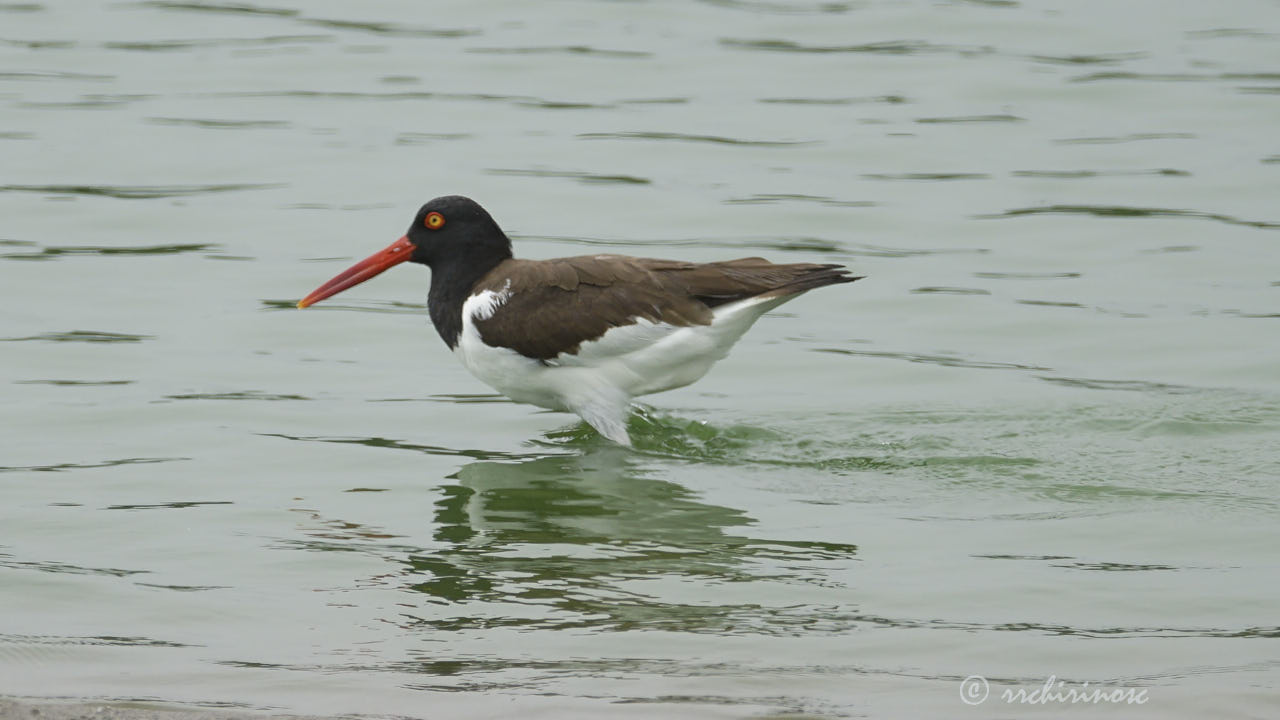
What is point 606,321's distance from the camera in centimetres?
825

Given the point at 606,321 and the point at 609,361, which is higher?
the point at 606,321

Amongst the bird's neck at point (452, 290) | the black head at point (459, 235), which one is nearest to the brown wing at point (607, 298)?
the bird's neck at point (452, 290)

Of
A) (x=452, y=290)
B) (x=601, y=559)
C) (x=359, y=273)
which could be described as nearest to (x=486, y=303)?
(x=452, y=290)

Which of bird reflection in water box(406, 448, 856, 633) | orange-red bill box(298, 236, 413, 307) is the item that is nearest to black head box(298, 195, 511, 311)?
orange-red bill box(298, 236, 413, 307)

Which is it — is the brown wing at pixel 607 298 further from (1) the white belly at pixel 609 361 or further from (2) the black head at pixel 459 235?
(2) the black head at pixel 459 235

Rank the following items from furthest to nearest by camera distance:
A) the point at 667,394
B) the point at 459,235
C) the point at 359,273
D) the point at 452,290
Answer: the point at 667,394, the point at 359,273, the point at 459,235, the point at 452,290

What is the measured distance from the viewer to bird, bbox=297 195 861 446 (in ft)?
26.8

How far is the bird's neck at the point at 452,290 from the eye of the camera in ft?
28.2

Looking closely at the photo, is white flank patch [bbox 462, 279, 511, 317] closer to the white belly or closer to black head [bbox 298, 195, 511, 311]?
the white belly

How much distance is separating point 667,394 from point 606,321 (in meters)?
1.66

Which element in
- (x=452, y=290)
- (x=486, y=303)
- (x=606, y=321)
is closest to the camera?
(x=606, y=321)

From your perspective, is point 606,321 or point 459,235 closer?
point 606,321

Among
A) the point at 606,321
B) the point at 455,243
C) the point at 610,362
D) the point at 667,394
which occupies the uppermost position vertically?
the point at 455,243

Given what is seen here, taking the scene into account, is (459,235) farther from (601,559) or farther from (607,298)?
(601,559)
